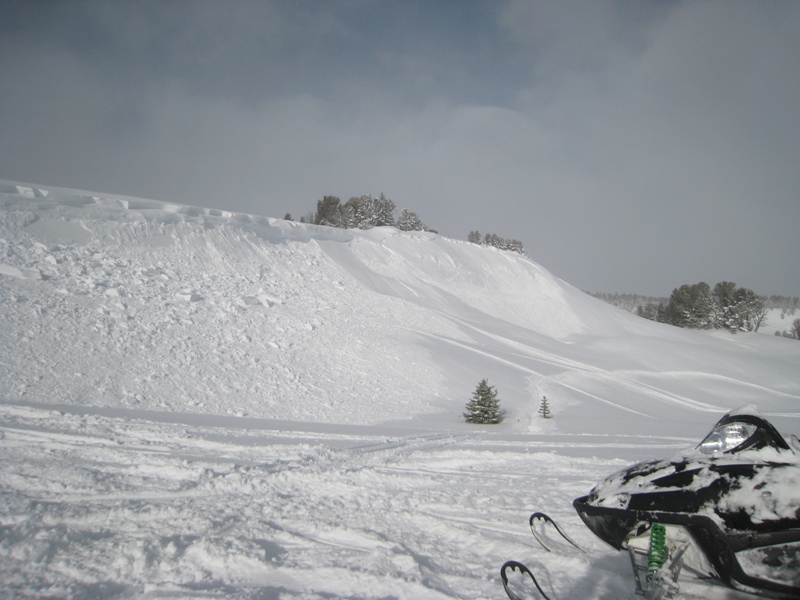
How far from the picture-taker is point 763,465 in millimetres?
3055

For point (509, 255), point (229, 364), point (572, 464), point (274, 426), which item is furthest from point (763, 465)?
point (509, 255)

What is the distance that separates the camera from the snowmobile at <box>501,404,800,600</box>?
2.79 m

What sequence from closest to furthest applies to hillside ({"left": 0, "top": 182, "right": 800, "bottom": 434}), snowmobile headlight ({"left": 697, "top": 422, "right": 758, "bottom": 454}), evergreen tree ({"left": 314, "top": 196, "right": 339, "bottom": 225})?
snowmobile headlight ({"left": 697, "top": 422, "right": 758, "bottom": 454}) < hillside ({"left": 0, "top": 182, "right": 800, "bottom": 434}) < evergreen tree ({"left": 314, "top": 196, "right": 339, "bottom": 225})

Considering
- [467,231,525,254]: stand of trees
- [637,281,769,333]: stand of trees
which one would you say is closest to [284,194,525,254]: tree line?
[467,231,525,254]: stand of trees

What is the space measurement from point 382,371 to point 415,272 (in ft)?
67.7

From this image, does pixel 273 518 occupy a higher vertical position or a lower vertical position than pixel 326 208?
lower

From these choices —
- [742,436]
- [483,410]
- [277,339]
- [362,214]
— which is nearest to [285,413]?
[277,339]

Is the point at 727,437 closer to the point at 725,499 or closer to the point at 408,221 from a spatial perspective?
the point at 725,499

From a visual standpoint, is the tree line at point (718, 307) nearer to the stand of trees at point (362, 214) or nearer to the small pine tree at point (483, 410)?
the stand of trees at point (362, 214)

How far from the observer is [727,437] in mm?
3459

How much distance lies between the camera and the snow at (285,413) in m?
3.58

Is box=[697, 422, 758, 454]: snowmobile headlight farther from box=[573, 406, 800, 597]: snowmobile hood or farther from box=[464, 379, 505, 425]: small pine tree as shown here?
box=[464, 379, 505, 425]: small pine tree

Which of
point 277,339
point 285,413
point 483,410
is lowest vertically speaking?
point 285,413

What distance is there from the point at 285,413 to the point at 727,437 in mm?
11351
